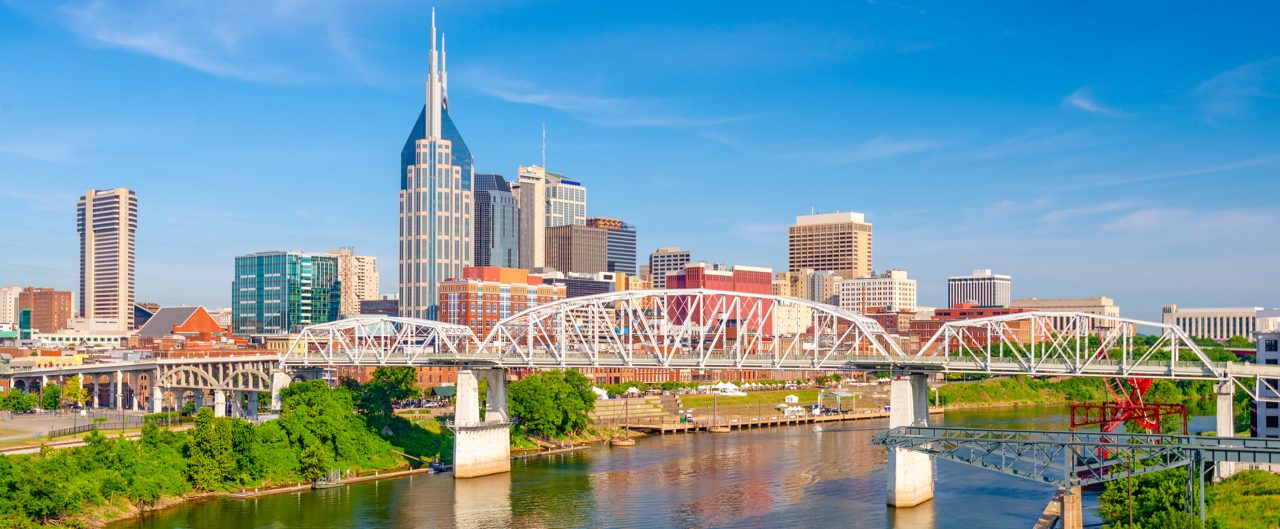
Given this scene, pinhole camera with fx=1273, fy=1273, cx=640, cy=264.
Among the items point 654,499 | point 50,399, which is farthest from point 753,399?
point 50,399

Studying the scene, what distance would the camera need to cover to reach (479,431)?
357 feet

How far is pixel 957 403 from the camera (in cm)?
19875

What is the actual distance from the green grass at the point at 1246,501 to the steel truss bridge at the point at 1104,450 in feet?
6.34

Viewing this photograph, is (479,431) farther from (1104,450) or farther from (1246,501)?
(1246,501)

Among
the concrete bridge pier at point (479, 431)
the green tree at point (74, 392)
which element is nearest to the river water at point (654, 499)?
the concrete bridge pier at point (479, 431)

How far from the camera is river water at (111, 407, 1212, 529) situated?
83.3 m

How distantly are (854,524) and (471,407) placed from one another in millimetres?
40211

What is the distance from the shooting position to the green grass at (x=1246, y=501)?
Answer: 213ft

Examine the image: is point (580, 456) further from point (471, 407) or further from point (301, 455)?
point (301, 455)

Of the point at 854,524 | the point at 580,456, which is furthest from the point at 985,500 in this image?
the point at 580,456

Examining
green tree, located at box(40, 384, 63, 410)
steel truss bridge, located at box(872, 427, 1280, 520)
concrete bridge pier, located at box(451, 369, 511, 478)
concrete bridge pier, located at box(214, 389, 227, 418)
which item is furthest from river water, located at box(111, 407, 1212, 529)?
green tree, located at box(40, 384, 63, 410)

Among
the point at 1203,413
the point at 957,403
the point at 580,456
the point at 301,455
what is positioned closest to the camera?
the point at 301,455

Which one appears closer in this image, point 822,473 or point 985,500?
point 985,500

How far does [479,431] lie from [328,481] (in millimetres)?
13966
